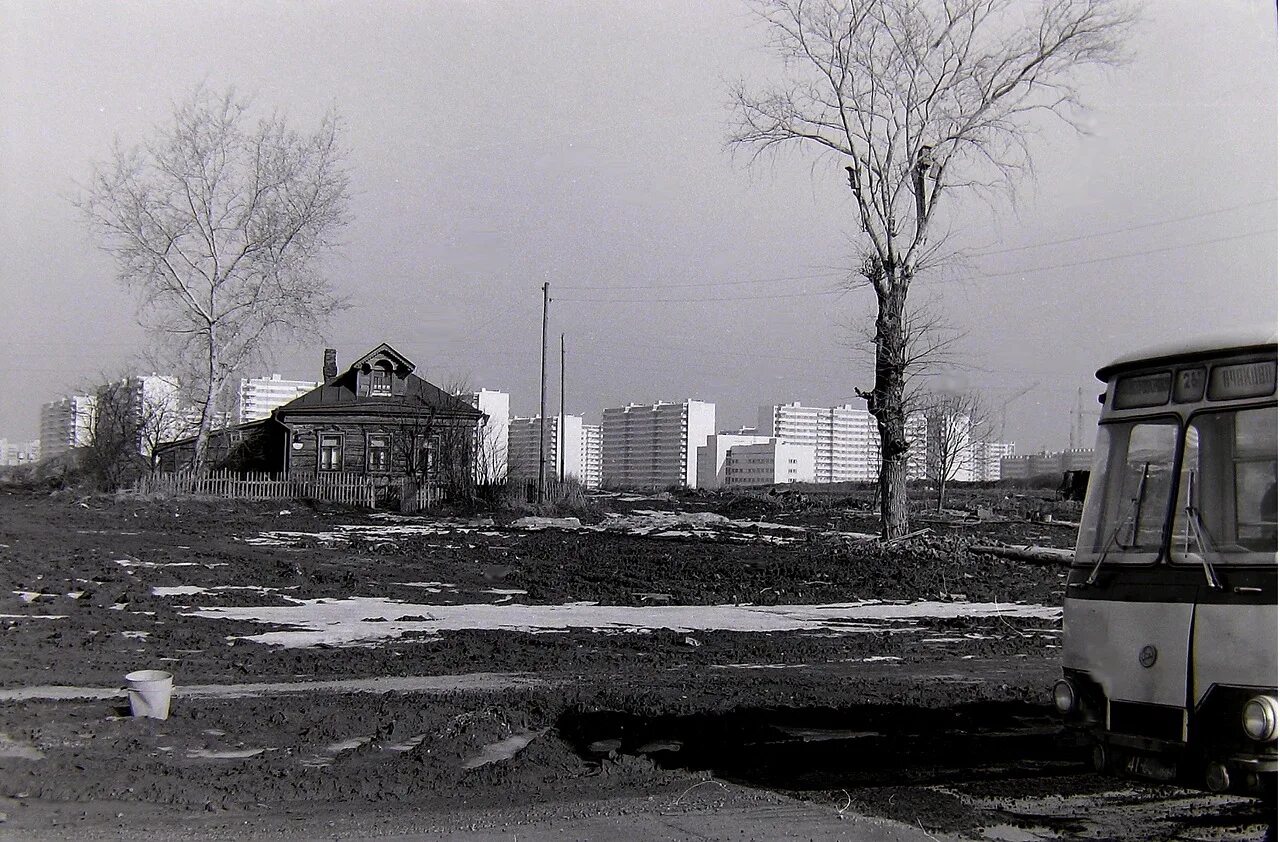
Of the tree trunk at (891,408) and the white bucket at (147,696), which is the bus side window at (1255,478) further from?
the tree trunk at (891,408)

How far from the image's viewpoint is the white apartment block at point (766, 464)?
137m

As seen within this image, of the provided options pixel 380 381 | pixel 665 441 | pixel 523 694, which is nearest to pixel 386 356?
pixel 380 381

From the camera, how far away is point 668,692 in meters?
9.52

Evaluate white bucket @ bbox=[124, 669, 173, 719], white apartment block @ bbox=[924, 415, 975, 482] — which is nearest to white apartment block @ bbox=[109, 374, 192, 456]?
white apartment block @ bbox=[924, 415, 975, 482]

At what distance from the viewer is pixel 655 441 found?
578ft

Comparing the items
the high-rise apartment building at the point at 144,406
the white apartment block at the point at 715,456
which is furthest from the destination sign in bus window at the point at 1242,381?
the white apartment block at the point at 715,456

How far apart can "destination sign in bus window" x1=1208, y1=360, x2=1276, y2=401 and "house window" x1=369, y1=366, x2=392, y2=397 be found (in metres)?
45.8

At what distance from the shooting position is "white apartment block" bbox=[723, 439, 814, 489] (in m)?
137

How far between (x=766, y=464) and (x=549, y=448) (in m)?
77.6

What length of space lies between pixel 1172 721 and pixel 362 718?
555cm

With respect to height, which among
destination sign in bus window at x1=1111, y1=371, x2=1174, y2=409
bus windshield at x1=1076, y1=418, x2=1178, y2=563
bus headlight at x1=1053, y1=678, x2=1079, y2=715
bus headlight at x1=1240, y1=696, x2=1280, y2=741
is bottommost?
bus headlight at x1=1053, y1=678, x2=1079, y2=715

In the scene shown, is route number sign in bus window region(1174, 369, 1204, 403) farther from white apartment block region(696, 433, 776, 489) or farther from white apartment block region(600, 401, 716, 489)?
white apartment block region(600, 401, 716, 489)

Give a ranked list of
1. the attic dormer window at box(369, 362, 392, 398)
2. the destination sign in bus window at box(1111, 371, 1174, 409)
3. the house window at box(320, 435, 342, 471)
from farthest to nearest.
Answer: the attic dormer window at box(369, 362, 392, 398) < the house window at box(320, 435, 342, 471) < the destination sign in bus window at box(1111, 371, 1174, 409)

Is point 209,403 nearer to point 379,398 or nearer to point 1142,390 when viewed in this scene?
point 379,398
